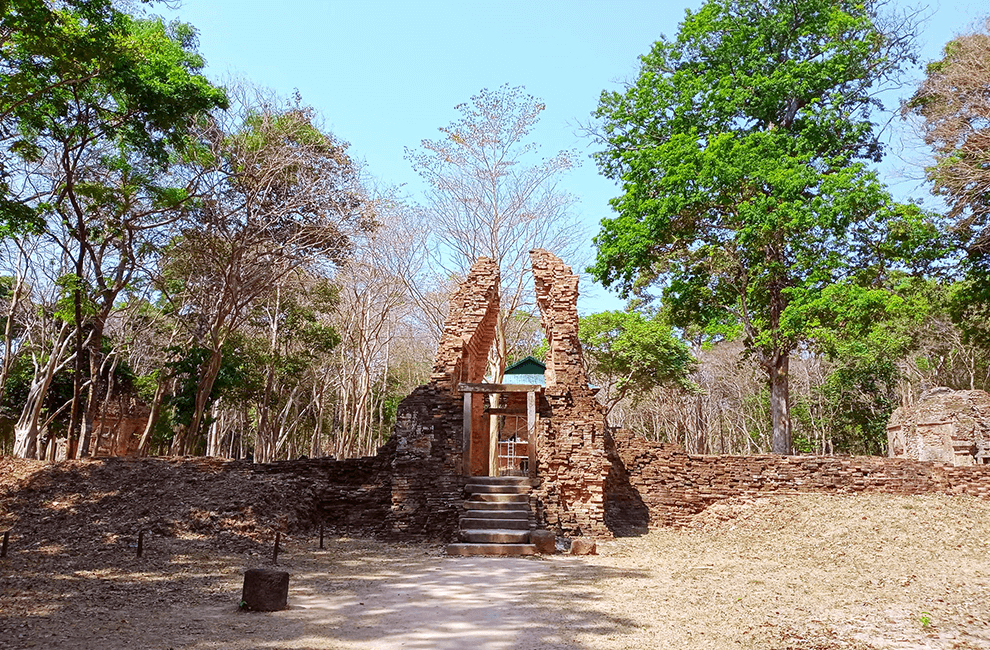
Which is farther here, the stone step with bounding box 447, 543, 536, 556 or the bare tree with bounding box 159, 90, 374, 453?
the bare tree with bounding box 159, 90, 374, 453

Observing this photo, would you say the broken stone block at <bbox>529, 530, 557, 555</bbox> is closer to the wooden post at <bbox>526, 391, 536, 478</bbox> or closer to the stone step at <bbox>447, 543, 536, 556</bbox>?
the stone step at <bbox>447, 543, 536, 556</bbox>

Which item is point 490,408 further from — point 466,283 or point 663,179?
point 663,179

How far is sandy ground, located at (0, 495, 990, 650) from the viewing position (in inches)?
235

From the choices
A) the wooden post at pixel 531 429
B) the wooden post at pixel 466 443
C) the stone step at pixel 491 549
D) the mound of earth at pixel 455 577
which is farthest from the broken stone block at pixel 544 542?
the wooden post at pixel 466 443

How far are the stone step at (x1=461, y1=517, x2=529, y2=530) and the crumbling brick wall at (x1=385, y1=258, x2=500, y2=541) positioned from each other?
53 centimetres

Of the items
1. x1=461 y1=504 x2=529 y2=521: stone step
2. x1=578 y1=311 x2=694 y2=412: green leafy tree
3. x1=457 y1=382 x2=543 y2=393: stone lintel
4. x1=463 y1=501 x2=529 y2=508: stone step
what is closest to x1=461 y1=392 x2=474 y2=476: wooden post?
x1=457 y1=382 x2=543 y2=393: stone lintel

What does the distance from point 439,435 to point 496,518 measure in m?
2.18

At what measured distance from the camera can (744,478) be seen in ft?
50.8

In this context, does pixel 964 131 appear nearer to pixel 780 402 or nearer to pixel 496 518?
pixel 780 402

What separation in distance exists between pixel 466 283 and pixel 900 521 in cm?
965

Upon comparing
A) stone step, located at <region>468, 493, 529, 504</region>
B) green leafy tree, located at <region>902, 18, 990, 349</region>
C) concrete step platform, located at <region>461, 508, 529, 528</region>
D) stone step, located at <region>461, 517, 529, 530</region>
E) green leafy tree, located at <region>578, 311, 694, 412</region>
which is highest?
green leafy tree, located at <region>902, 18, 990, 349</region>

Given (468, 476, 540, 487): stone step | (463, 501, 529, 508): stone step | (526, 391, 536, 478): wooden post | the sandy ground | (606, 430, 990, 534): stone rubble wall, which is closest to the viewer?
the sandy ground

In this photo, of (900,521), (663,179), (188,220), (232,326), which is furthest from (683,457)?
(188,220)

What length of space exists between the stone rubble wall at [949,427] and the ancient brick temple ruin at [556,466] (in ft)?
17.7
